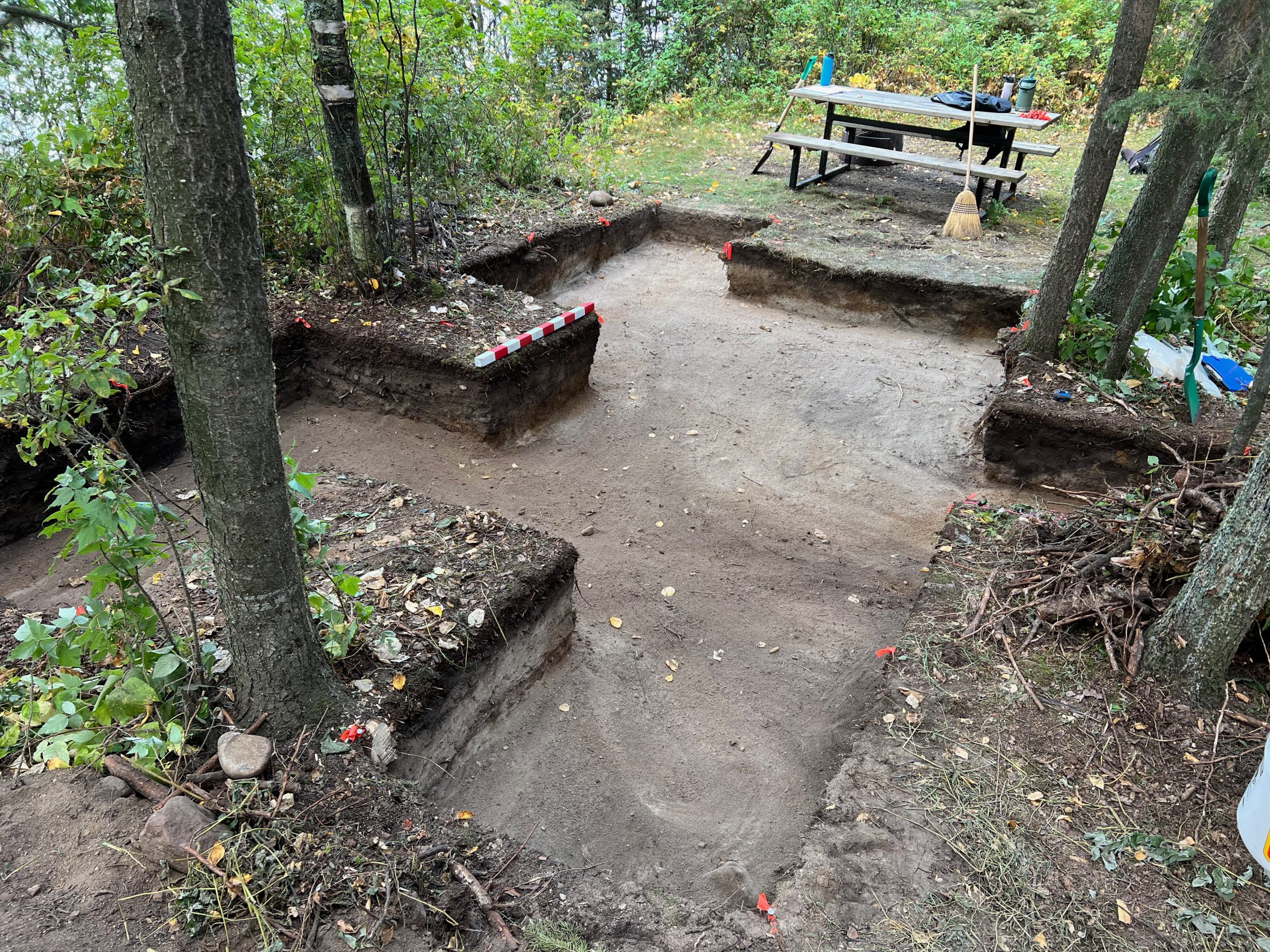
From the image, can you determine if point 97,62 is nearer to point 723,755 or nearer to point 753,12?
point 723,755

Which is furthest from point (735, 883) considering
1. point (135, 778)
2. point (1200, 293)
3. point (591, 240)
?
point (591, 240)

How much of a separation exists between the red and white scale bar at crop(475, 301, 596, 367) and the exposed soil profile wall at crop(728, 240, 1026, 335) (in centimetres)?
253

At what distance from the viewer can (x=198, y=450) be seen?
2219 millimetres

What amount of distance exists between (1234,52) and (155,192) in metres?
5.54

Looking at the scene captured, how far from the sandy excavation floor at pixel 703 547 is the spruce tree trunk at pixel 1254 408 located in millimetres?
1597

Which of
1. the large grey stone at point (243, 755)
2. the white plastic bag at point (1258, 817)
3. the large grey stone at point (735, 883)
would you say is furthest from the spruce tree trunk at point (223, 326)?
the white plastic bag at point (1258, 817)

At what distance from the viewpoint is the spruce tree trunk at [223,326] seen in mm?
1848

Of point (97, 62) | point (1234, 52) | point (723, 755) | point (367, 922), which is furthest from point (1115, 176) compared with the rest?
point (367, 922)

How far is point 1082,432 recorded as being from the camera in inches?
203

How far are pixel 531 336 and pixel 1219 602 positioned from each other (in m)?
4.15

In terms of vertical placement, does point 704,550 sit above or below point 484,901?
below

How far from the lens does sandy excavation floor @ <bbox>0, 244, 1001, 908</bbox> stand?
3.37 meters

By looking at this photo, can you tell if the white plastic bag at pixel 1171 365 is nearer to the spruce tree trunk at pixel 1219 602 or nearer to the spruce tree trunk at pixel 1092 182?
the spruce tree trunk at pixel 1092 182

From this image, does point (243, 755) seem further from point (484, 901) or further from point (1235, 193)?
point (1235, 193)
